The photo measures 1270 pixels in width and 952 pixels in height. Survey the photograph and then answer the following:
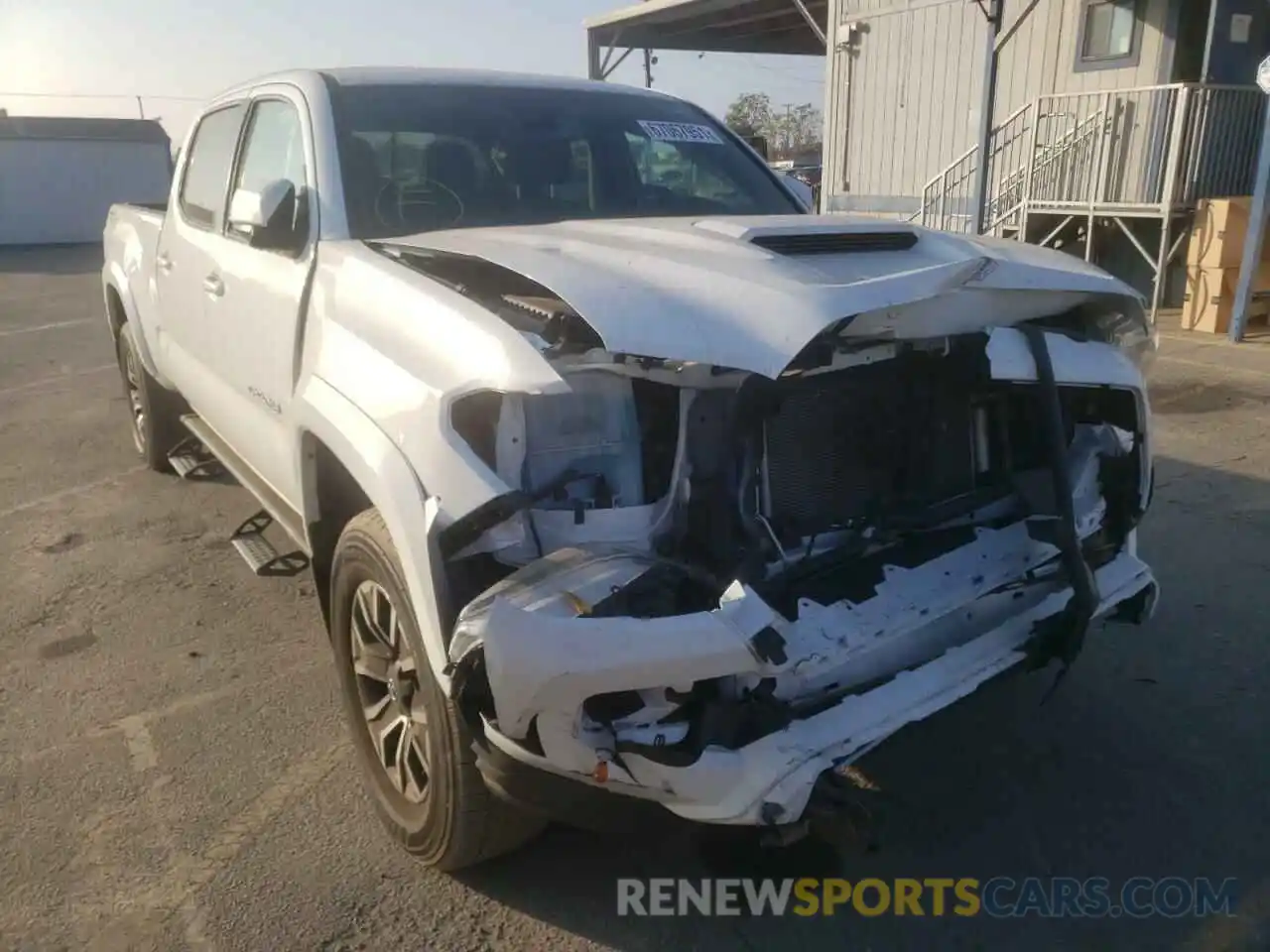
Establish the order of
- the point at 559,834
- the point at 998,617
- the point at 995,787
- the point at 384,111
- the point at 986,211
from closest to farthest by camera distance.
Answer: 1. the point at 998,617
2. the point at 559,834
3. the point at 995,787
4. the point at 384,111
5. the point at 986,211

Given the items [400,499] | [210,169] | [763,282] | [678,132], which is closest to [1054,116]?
[678,132]

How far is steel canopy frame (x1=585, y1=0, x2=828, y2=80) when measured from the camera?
16125 millimetres

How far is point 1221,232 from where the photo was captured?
9719 mm

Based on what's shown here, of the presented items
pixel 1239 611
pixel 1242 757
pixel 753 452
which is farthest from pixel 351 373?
pixel 1239 611

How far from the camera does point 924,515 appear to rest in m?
2.65

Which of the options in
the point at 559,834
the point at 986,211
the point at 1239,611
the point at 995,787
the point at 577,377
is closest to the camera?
the point at 577,377

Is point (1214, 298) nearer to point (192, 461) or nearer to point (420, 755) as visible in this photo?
point (192, 461)

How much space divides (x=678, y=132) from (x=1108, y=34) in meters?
9.46

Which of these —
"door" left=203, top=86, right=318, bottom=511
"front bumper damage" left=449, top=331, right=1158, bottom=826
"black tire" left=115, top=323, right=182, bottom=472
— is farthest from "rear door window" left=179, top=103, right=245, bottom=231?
"front bumper damage" left=449, top=331, right=1158, bottom=826

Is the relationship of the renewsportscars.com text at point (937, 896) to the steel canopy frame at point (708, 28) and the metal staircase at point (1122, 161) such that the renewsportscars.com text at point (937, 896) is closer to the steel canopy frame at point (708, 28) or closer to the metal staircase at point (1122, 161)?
the metal staircase at point (1122, 161)

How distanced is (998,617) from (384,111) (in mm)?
2483

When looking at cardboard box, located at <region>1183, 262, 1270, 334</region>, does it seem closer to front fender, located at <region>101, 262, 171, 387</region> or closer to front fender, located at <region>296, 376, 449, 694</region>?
front fender, located at <region>101, 262, 171, 387</region>

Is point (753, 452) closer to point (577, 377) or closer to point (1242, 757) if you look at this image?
point (577, 377)

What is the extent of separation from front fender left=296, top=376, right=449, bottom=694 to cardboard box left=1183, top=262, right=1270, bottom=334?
9611 millimetres
